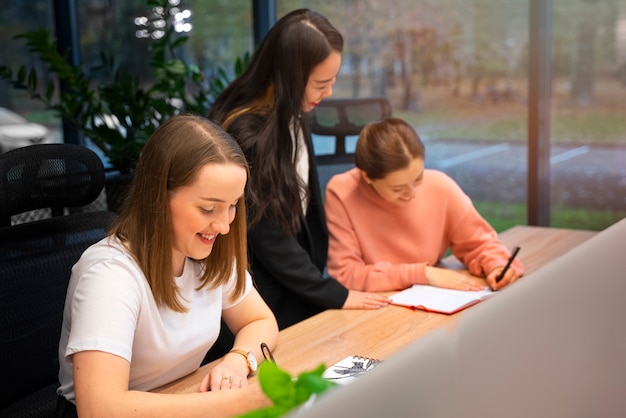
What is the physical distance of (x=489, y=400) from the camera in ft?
2.44

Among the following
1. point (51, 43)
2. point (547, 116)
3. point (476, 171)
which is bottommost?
point (476, 171)

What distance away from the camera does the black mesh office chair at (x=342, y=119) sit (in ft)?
9.03

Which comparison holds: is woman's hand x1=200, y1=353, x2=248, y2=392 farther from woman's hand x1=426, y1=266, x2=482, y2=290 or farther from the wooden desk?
woman's hand x1=426, y1=266, x2=482, y2=290

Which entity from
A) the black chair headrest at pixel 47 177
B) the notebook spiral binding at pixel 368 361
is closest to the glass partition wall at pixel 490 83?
the black chair headrest at pixel 47 177

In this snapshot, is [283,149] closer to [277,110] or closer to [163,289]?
[277,110]

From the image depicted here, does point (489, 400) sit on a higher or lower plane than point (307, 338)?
higher

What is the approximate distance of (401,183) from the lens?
2.21 meters

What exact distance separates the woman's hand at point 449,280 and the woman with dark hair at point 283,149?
0.71 feet

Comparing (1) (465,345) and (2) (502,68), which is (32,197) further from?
(2) (502,68)

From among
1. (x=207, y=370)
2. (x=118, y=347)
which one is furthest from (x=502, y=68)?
(x=118, y=347)

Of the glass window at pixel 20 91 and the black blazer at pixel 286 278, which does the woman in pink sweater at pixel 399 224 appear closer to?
the black blazer at pixel 286 278

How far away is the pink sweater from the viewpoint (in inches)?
90.0

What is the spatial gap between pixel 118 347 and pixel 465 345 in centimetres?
72

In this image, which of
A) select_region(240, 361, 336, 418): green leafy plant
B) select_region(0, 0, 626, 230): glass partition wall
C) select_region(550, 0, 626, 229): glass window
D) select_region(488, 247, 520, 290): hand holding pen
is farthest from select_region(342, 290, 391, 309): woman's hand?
select_region(550, 0, 626, 229): glass window
